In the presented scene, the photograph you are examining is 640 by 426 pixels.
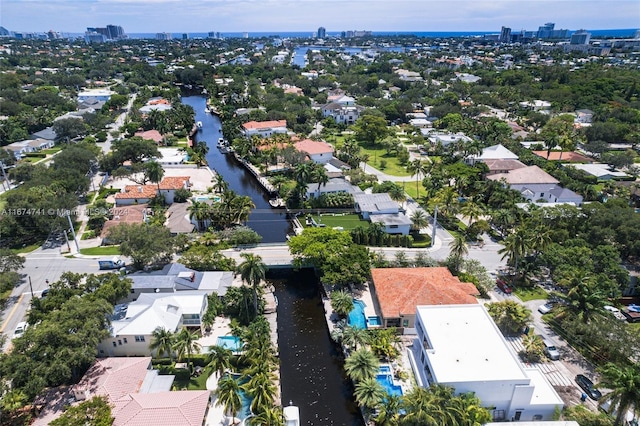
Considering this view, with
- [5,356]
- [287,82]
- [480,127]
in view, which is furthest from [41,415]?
[287,82]

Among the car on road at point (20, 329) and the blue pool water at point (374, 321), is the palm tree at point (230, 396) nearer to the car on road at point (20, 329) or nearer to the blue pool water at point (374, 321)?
the blue pool water at point (374, 321)

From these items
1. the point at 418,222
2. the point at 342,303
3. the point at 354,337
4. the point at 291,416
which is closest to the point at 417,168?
the point at 418,222

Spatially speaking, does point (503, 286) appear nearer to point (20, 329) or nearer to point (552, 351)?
point (552, 351)

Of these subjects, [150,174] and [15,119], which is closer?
[150,174]

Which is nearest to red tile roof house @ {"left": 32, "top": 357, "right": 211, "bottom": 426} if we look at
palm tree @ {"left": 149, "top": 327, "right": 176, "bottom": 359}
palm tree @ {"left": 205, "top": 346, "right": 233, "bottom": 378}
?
palm tree @ {"left": 149, "top": 327, "right": 176, "bottom": 359}

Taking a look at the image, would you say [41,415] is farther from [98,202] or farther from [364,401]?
[98,202]

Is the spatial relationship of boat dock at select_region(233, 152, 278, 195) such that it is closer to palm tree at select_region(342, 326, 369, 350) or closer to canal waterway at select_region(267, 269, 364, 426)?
canal waterway at select_region(267, 269, 364, 426)

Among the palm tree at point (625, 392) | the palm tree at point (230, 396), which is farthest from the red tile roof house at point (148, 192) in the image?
the palm tree at point (625, 392)
